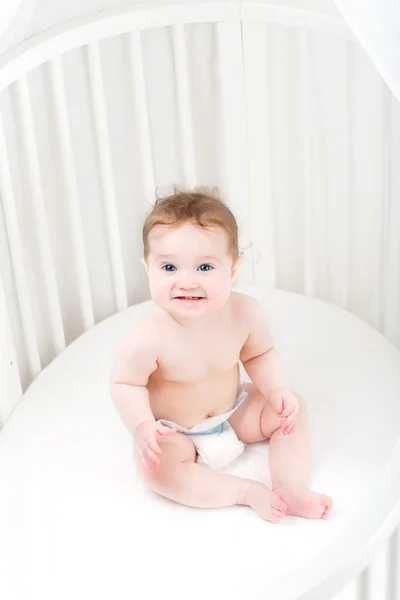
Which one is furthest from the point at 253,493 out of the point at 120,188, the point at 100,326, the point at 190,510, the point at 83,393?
the point at 120,188

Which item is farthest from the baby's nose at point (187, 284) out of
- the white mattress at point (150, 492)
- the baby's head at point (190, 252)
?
the white mattress at point (150, 492)

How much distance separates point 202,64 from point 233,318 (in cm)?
→ 46

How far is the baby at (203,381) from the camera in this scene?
46.5 inches

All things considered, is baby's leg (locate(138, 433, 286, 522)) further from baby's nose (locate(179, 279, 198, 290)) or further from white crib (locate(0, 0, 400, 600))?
baby's nose (locate(179, 279, 198, 290))

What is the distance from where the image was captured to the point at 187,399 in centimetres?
127

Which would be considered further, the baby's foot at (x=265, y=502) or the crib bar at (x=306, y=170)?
the crib bar at (x=306, y=170)

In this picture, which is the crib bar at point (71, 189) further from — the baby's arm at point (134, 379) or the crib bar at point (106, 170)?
the baby's arm at point (134, 379)

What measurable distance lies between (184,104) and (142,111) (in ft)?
0.23

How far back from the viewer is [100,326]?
1.54 meters

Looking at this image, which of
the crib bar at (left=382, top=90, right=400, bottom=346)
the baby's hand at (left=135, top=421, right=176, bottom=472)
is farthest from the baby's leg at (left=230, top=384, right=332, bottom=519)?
the crib bar at (left=382, top=90, right=400, bottom=346)

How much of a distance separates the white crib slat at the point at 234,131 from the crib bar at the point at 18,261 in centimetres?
35

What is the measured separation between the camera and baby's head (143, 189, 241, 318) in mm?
1179

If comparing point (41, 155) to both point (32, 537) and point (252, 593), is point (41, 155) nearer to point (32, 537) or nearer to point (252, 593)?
point (32, 537)

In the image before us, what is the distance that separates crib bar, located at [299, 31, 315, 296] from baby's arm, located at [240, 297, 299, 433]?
281 mm
